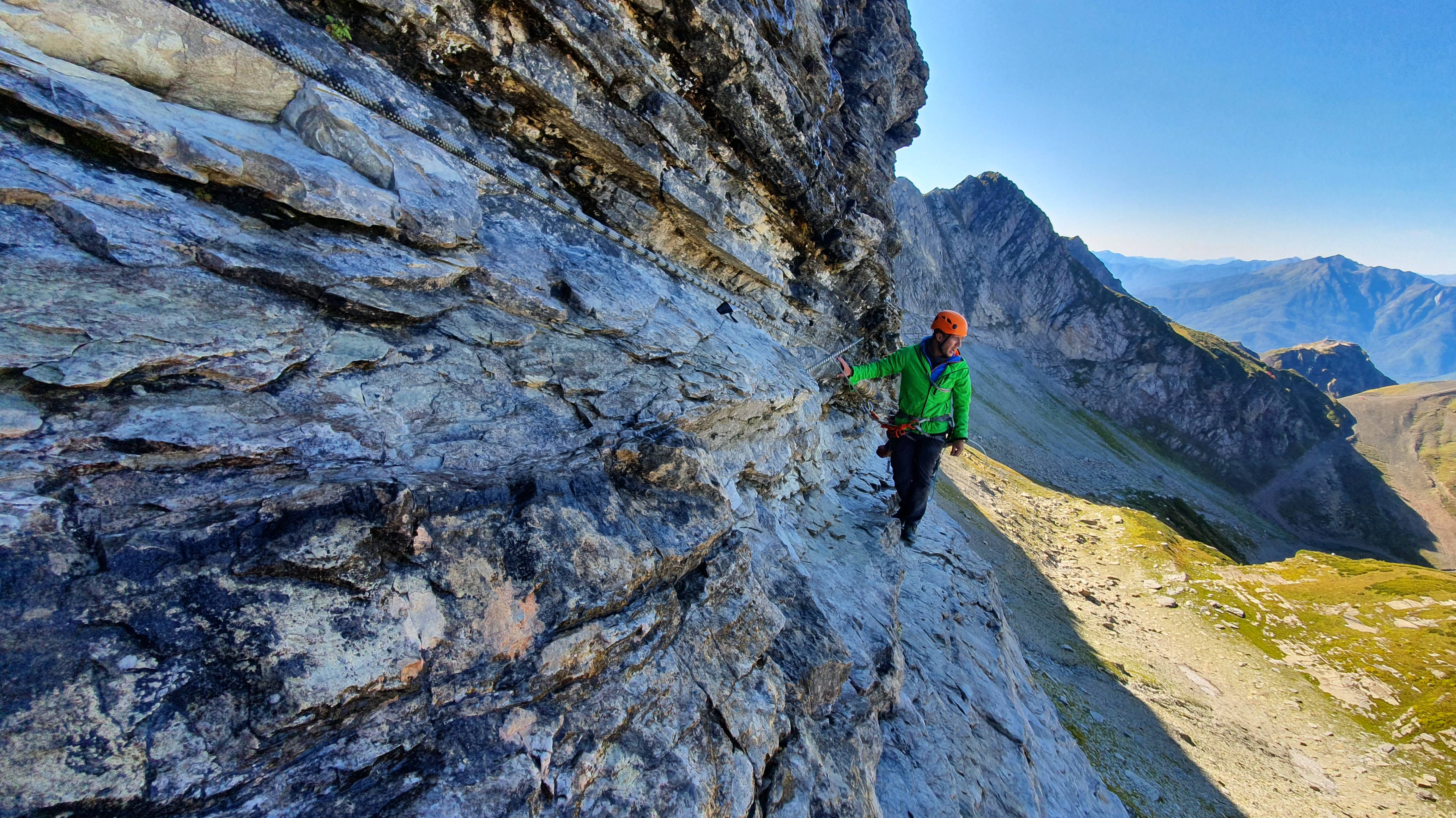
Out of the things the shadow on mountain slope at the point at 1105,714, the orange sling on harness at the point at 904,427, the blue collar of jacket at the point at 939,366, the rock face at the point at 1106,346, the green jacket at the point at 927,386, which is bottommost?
the shadow on mountain slope at the point at 1105,714

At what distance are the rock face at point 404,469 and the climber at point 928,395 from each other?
2.65 metres

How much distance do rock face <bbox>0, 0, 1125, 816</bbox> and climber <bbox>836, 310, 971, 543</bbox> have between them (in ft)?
8.69

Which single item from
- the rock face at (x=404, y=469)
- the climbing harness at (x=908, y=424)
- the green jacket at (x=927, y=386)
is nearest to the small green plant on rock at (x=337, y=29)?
the rock face at (x=404, y=469)

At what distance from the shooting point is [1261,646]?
78.5 ft

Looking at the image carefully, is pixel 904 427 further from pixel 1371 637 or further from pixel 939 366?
pixel 1371 637

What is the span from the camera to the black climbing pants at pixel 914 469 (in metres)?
10.3

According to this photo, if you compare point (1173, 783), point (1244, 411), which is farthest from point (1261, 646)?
point (1244, 411)

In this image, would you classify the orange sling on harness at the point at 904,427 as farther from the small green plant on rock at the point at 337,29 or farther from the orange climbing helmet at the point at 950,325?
the small green plant on rock at the point at 337,29

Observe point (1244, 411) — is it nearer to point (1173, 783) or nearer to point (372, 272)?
point (1173, 783)

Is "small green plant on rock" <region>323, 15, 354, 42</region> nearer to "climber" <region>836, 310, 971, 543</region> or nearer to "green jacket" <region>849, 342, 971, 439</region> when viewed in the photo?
"climber" <region>836, 310, 971, 543</region>

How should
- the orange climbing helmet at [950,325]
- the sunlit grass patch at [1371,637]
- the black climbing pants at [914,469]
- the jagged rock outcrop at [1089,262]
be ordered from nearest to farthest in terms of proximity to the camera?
the orange climbing helmet at [950,325] < the black climbing pants at [914,469] < the sunlit grass patch at [1371,637] < the jagged rock outcrop at [1089,262]

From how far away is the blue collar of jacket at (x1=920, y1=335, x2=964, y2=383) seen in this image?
9.44 metres

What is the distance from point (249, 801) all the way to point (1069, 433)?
8920cm

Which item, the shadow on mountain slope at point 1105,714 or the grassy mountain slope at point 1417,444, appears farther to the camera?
the grassy mountain slope at point 1417,444
